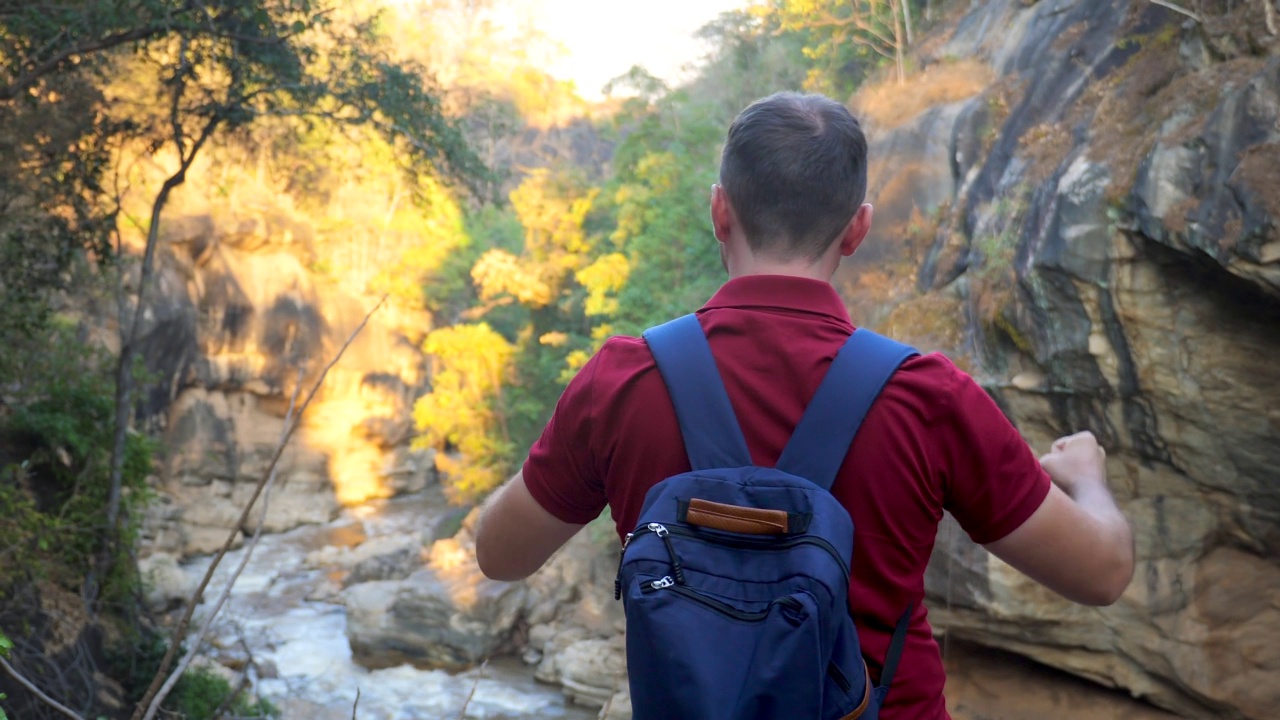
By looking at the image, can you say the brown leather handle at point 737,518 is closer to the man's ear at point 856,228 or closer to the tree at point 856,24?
the man's ear at point 856,228

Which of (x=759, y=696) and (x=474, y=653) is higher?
(x=759, y=696)

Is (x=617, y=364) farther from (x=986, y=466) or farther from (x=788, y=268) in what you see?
(x=986, y=466)

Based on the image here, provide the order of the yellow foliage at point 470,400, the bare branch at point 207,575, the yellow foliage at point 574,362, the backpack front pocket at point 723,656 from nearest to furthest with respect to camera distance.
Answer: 1. the backpack front pocket at point 723,656
2. the bare branch at point 207,575
3. the yellow foliage at point 574,362
4. the yellow foliage at point 470,400

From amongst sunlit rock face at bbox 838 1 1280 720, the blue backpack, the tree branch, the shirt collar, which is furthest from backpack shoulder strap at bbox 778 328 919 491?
the tree branch

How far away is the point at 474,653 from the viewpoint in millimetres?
14305

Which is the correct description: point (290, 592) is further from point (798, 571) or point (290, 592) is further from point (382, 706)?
point (798, 571)

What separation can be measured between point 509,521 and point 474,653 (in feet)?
44.8

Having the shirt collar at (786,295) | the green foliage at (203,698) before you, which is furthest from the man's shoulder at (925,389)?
the green foliage at (203,698)

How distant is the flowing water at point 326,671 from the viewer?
1254 cm

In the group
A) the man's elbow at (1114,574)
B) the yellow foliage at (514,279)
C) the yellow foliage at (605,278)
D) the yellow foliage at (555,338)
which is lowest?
the yellow foliage at (555,338)

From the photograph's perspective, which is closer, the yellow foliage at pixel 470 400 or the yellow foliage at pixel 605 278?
the yellow foliage at pixel 605 278

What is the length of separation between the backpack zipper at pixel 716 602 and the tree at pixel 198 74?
6819 millimetres

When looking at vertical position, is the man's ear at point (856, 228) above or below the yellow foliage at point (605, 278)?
above

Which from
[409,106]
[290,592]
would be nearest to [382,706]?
[290,592]
